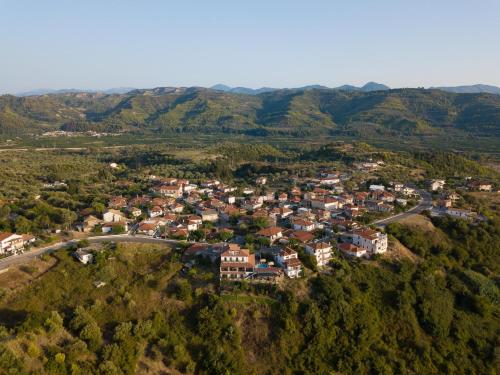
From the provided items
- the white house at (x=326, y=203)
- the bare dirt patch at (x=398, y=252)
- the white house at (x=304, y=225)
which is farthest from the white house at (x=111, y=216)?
the bare dirt patch at (x=398, y=252)

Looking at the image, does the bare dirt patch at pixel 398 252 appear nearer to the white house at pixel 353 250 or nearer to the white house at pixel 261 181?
the white house at pixel 353 250

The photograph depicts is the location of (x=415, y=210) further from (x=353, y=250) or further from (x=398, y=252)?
(x=353, y=250)

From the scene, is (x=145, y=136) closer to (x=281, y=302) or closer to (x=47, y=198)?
(x=47, y=198)

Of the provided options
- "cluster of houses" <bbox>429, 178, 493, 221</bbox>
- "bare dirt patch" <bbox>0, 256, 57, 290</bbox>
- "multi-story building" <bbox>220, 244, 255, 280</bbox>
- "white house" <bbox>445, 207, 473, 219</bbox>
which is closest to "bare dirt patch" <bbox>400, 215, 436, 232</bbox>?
"cluster of houses" <bbox>429, 178, 493, 221</bbox>

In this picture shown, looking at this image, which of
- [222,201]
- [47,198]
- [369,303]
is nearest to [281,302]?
[369,303]

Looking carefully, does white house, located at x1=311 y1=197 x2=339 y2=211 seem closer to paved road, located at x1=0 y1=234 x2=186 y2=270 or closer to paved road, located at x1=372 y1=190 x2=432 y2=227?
paved road, located at x1=372 y1=190 x2=432 y2=227
